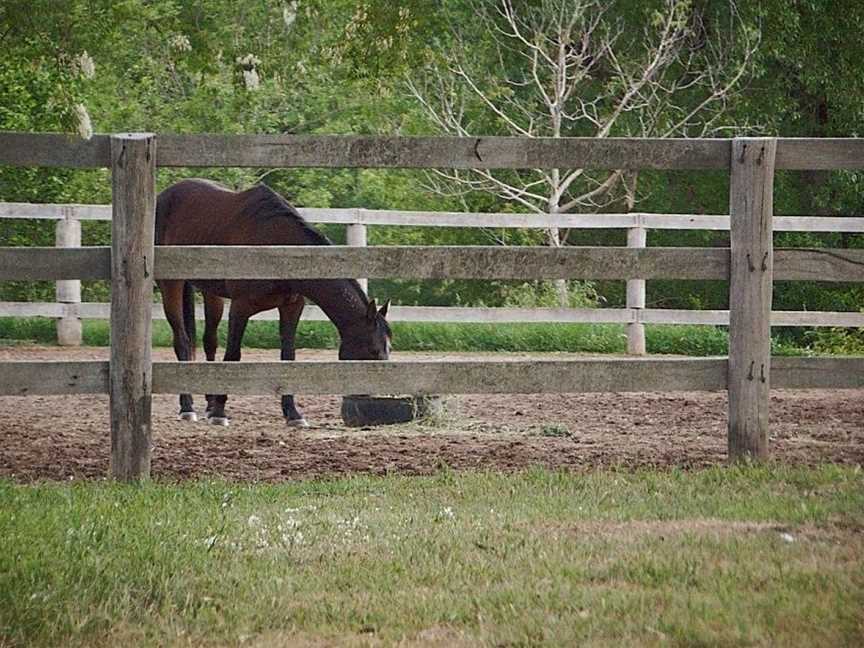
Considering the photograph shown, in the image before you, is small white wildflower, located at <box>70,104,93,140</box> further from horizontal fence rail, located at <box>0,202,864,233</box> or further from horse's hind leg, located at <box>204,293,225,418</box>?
horizontal fence rail, located at <box>0,202,864,233</box>

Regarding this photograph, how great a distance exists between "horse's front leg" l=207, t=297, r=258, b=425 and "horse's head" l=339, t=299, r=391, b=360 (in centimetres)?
85

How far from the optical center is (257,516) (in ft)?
18.9

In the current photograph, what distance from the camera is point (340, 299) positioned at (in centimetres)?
962

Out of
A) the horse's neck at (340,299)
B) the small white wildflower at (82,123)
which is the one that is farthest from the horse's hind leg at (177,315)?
the small white wildflower at (82,123)

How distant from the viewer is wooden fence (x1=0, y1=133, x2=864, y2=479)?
22.1ft

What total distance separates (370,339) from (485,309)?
250 inches

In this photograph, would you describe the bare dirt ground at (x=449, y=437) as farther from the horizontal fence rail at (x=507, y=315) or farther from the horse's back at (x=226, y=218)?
the horizontal fence rail at (x=507, y=315)

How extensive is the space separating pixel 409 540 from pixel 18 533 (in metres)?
1.43

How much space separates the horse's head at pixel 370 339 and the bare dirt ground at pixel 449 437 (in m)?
0.51

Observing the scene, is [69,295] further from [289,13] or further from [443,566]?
[443,566]

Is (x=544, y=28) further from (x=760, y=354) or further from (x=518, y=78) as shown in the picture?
(x=760, y=354)

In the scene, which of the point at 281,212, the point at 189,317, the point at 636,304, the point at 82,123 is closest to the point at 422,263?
the point at 82,123

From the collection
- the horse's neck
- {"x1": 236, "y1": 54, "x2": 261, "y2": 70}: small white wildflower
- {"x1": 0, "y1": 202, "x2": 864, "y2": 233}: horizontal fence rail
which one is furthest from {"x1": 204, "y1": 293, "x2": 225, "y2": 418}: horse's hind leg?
{"x1": 0, "y1": 202, "x2": 864, "y2": 233}: horizontal fence rail

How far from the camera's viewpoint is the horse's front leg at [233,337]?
387 inches
